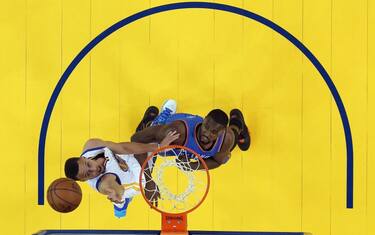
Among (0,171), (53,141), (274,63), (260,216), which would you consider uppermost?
(274,63)

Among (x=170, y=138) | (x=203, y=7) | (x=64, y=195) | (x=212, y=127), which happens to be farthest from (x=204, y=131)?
(x=203, y=7)

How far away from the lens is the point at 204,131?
2943mm

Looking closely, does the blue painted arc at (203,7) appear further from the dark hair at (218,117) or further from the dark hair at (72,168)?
the dark hair at (218,117)

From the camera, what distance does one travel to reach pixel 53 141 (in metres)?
3.54

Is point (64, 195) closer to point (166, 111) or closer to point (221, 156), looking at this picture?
point (166, 111)

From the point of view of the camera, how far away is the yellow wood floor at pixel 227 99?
3477 mm

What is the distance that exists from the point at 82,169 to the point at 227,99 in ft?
3.98

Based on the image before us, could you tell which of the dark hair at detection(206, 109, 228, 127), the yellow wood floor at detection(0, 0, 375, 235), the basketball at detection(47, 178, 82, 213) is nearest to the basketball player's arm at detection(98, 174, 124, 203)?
the basketball at detection(47, 178, 82, 213)

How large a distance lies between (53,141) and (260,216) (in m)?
1.65

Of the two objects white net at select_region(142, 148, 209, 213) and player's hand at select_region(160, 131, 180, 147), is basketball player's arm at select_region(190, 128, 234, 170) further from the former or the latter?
player's hand at select_region(160, 131, 180, 147)

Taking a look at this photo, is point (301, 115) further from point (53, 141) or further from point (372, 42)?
point (53, 141)

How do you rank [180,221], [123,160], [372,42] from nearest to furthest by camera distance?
[180,221]
[123,160]
[372,42]

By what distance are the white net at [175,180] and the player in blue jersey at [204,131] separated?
0.28 feet

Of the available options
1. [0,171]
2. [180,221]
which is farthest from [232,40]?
[0,171]
